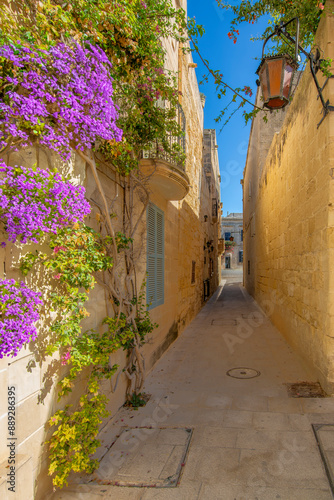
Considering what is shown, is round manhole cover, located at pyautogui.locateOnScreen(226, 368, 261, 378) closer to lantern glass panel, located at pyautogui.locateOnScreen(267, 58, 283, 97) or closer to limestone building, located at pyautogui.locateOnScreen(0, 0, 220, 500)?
limestone building, located at pyautogui.locateOnScreen(0, 0, 220, 500)

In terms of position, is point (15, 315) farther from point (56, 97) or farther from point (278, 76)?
point (278, 76)

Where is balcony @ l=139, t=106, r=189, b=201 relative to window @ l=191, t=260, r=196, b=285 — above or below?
above

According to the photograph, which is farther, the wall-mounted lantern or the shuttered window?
the shuttered window

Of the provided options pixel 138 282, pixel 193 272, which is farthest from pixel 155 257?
pixel 193 272

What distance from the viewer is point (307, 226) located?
4898 millimetres

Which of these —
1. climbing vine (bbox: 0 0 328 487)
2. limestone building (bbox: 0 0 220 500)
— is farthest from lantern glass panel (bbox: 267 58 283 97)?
limestone building (bbox: 0 0 220 500)

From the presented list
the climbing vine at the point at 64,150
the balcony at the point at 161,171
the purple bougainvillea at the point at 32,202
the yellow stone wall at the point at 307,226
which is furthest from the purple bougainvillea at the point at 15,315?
the yellow stone wall at the point at 307,226

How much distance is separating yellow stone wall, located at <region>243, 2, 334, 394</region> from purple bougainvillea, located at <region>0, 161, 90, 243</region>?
127 inches

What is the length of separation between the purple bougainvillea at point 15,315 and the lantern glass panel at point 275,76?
360 cm

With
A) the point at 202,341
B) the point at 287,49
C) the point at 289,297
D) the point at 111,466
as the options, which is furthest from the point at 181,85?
the point at 111,466

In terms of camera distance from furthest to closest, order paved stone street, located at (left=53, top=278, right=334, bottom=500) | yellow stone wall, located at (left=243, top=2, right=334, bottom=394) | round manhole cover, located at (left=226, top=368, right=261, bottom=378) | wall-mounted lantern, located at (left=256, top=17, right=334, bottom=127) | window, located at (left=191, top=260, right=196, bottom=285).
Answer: window, located at (left=191, top=260, right=196, bottom=285) → round manhole cover, located at (left=226, top=368, right=261, bottom=378) → yellow stone wall, located at (left=243, top=2, right=334, bottom=394) → wall-mounted lantern, located at (left=256, top=17, right=334, bottom=127) → paved stone street, located at (left=53, top=278, right=334, bottom=500)

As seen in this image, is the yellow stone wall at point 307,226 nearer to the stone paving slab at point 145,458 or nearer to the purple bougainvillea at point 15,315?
the stone paving slab at point 145,458

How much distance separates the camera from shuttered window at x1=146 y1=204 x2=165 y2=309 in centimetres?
522

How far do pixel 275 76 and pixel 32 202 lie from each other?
134 inches
